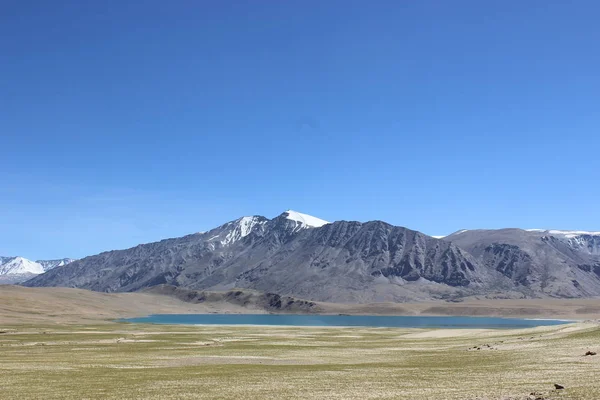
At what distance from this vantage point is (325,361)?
65688mm

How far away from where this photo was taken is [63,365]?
60.4 metres

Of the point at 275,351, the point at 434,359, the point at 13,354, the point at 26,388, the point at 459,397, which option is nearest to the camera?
the point at 459,397

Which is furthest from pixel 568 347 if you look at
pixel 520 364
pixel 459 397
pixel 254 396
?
pixel 254 396

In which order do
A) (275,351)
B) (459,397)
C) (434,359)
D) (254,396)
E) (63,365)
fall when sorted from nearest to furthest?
(459,397) → (254,396) → (63,365) → (434,359) → (275,351)

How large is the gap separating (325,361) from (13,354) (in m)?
42.1

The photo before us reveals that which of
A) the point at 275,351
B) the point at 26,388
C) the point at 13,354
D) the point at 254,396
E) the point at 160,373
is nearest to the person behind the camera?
the point at 254,396

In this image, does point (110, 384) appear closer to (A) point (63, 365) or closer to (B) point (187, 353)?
(A) point (63, 365)

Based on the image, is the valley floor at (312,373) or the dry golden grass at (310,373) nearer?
the valley floor at (312,373)

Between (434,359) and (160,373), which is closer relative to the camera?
(160,373)

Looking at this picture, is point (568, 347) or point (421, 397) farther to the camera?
point (568, 347)

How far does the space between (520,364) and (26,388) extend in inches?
1730

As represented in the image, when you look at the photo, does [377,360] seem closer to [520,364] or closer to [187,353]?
[520,364]

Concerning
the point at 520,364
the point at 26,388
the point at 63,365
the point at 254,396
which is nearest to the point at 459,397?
the point at 254,396

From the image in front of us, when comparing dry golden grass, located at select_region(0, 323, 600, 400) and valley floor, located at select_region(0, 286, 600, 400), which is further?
dry golden grass, located at select_region(0, 323, 600, 400)
